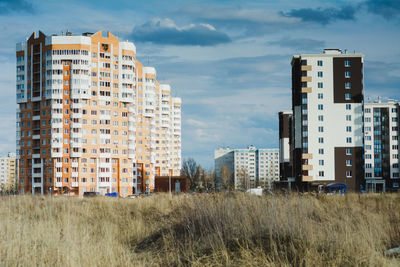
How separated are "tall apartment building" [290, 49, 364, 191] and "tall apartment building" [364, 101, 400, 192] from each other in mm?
44790

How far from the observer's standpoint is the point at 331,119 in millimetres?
81812

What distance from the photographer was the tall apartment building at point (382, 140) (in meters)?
122

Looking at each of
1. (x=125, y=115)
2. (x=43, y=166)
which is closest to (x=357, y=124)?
(x=125, y=115)

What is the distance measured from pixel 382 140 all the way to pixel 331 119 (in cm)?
4904

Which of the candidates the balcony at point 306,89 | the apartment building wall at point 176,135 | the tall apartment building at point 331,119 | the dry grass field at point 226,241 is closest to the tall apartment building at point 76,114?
the balcony at point 306,89

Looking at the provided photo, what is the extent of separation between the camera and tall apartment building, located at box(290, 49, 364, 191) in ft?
262

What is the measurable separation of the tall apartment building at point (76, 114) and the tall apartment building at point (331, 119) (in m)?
42.4

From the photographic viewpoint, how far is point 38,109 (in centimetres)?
10388

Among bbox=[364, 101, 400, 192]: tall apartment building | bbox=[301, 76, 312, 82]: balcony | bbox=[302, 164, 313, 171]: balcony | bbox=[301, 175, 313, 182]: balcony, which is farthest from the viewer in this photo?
bbox=[364, 101, 400, 192]: tall apartment building

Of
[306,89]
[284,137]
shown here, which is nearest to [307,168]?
[306,89]

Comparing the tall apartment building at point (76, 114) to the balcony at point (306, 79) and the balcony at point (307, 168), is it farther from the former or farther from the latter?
the balcony at point (307, 168)

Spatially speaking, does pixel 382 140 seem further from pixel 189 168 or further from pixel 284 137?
pixel 189 168

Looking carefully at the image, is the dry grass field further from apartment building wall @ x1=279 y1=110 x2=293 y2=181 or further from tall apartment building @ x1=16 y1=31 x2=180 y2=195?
apartment building wall @ x1=279 y1=110 x2=293 y2=181

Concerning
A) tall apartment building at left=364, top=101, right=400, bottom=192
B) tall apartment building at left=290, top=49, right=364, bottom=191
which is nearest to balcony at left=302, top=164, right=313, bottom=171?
tall apartment building at left=290, top=49, right=364, bottom=191
